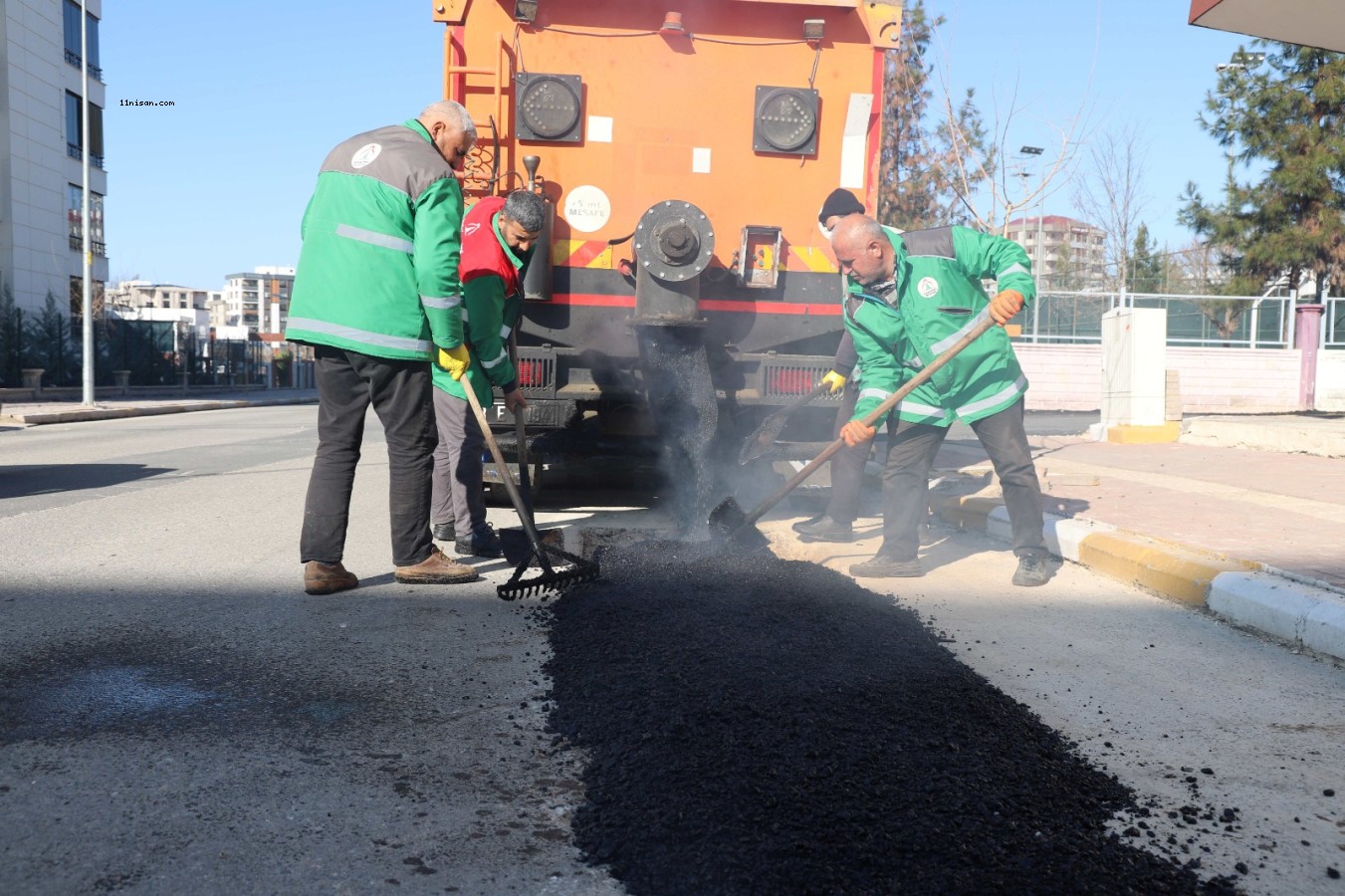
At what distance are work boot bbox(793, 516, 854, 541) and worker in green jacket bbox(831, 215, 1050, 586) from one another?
0.90m

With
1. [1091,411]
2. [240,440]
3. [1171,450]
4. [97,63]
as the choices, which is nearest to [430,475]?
[1171,450]

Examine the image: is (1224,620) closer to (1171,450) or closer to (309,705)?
(309,705)

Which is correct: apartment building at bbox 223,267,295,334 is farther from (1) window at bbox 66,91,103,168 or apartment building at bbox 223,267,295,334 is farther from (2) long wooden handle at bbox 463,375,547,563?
(2) long wooden handle at bbox 463,375,547,563

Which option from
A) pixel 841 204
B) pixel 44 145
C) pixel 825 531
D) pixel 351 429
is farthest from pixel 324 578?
pixel 44 145

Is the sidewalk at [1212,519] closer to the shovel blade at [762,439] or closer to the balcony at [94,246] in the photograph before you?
the shovel blade at [762,439]

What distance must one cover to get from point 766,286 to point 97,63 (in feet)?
113

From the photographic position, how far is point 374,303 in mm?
4480

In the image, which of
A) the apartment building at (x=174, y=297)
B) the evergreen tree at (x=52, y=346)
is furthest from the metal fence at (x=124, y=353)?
the apartment building at (x=174, y=297)

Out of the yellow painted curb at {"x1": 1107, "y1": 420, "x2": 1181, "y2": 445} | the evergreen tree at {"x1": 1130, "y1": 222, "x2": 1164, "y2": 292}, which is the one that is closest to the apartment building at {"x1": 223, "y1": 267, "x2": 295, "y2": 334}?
the evergreen tree at {"x1": 1130, "y1": 222, "x2": 1164, "y2": 292}

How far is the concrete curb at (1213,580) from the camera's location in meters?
3.97

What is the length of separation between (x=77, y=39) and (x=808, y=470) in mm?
34700

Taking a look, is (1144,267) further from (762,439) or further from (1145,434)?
(762,439)

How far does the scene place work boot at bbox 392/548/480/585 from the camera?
15.8 ft

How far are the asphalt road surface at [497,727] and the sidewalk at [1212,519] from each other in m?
0.15
